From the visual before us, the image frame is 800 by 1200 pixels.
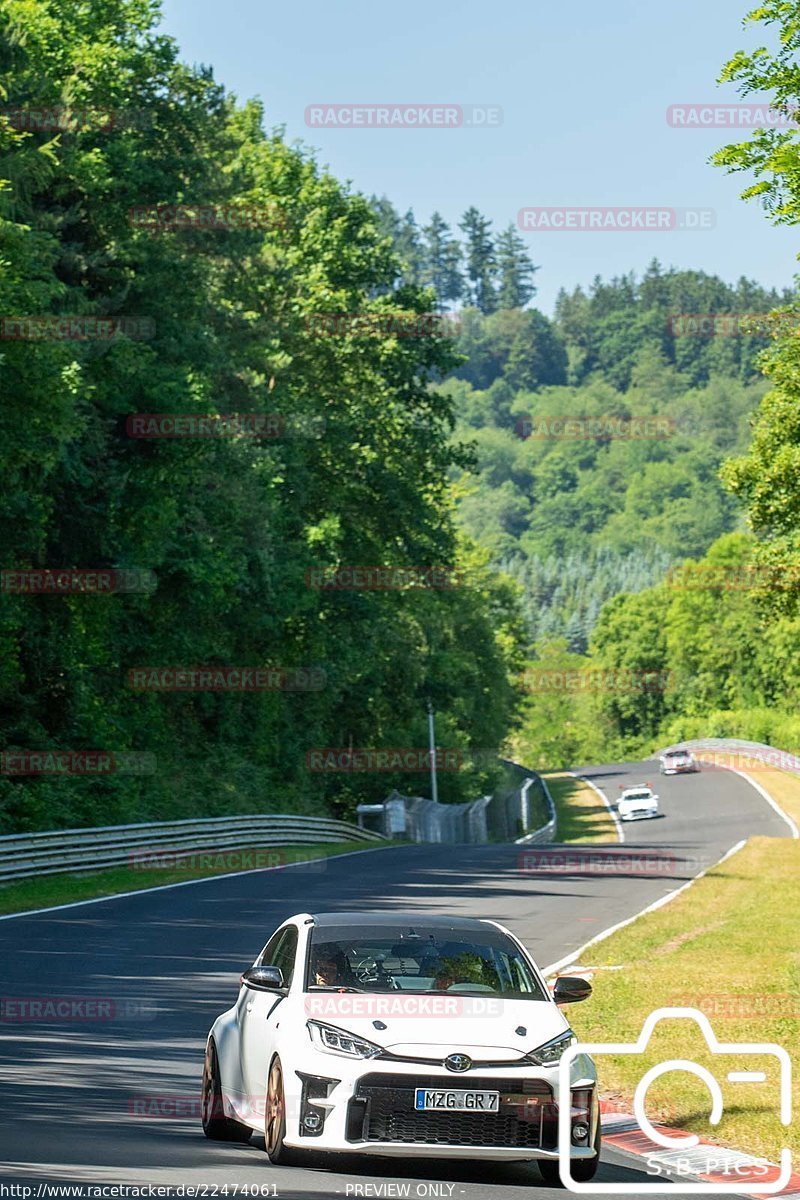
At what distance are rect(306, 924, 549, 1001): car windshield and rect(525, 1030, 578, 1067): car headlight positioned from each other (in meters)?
0.59

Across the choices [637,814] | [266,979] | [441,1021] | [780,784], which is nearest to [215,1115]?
[266,979]

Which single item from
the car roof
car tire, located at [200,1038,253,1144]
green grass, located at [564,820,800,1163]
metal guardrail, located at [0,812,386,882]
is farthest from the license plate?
metal guardrail, located at [0,812,386,882]

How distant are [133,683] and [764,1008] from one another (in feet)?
106

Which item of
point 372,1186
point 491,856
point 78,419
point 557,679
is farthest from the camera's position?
point 557,679

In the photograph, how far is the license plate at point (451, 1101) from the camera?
8.43 meters

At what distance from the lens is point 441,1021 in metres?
8.88

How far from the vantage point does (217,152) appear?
51.2 metres

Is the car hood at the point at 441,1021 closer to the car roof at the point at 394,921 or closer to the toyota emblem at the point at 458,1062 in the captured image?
the toyota emblem at the point at 458,1062

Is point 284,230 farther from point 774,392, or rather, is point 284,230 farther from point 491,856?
point 491,856

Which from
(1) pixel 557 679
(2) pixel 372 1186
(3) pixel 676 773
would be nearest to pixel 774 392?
(2) pixel 372 1186

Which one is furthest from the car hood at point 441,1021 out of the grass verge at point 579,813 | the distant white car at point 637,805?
the distant white car at point 637,805

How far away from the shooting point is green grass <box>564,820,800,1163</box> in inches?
449

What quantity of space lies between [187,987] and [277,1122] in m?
8.91

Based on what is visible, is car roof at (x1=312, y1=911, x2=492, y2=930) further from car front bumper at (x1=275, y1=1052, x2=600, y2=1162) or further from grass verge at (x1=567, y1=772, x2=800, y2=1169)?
grass verge at (x1=567, y1=772, x2=800, y2=1169)
